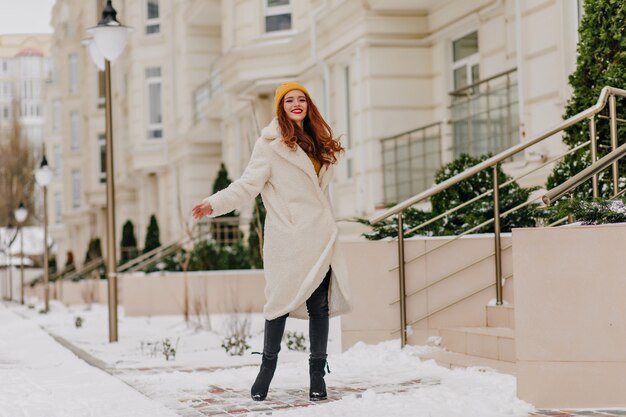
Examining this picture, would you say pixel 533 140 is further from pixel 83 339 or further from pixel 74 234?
pixel 74 234

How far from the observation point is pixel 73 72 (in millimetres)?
48906

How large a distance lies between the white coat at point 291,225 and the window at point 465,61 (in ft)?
31.8

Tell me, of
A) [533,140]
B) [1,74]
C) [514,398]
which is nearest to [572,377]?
[514,398]

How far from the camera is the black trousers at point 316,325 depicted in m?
6.77

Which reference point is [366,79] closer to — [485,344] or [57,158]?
[485,344]

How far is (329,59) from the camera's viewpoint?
61.4ft

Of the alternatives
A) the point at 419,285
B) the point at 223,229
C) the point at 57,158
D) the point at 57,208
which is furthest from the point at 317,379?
the point at 57,208

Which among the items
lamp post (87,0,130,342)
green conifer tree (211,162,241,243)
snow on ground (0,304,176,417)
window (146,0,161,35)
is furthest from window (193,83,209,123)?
snow on ground (0,304,176,417)

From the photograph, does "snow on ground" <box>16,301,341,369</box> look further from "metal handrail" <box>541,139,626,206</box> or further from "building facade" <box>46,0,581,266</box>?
"metal handrail" <box>541,139,626,206</box>

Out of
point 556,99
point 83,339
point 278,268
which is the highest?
point 556,99

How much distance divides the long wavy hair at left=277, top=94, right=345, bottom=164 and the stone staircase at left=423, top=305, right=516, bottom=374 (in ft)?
6.84

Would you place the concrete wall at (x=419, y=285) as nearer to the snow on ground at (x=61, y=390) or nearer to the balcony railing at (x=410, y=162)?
the snow on ground at (x=61, y=390)

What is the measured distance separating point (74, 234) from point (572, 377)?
159 ft

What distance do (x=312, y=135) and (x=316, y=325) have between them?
4.11 ft
